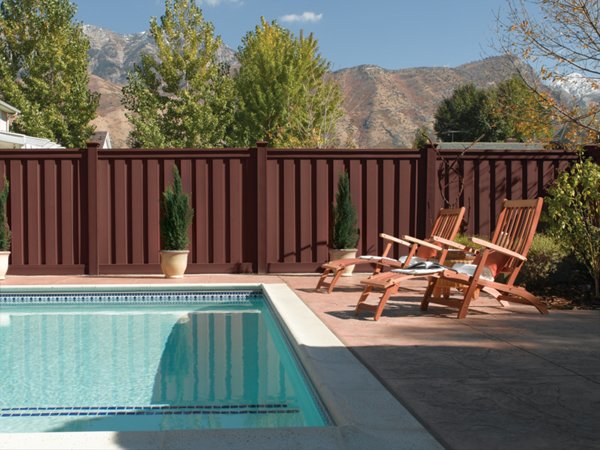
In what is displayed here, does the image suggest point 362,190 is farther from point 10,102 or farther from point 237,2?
point 237,2

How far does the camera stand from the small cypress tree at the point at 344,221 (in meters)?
9.33

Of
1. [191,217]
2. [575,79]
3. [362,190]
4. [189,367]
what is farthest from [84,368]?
[575,79]

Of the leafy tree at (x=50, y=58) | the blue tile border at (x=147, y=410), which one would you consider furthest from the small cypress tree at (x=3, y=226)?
the leafy tree at (x=50, y=58)

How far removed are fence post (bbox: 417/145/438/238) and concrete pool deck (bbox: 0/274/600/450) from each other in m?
3.74

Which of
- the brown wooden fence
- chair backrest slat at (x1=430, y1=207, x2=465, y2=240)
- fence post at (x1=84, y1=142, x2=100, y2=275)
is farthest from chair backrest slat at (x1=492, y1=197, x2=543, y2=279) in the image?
fence post at (x1=84, y1=142, x2=100, y2=275)

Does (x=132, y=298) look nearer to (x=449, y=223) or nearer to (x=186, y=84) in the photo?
(x=449, y=223)

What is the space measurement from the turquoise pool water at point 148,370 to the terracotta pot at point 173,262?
5.01 ft

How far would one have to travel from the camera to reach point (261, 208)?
9.83 metres

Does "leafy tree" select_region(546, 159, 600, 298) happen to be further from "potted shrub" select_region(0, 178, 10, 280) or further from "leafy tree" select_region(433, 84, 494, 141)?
"leafy tree" select_region(433, 84, 494, 141)

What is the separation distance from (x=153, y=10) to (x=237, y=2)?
74835 mm

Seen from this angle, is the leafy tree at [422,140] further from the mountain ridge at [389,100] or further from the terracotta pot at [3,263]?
the mountain ridge at [389,100]

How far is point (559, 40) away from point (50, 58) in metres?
27.8

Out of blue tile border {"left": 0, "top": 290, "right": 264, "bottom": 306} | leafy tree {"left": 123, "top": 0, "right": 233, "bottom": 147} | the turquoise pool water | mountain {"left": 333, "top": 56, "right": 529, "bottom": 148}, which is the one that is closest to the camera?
the turquoise pool water

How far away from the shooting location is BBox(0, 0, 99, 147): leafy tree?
31.3 meters
